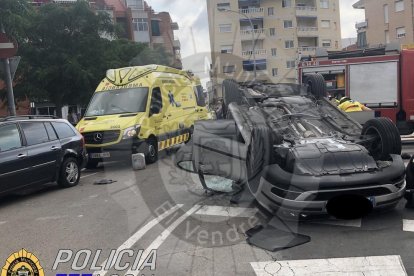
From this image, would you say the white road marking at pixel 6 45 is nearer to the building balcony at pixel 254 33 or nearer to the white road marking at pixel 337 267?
the white road marking at pixel 337 267

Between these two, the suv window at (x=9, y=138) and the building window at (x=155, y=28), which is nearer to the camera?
the suv window at (x=9, y=138)

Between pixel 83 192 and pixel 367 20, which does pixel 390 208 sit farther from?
pixel 367 20

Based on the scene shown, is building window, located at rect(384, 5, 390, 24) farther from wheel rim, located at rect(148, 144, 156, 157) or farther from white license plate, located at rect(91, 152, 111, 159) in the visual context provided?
white license plate, located at rect(91, 152, 111, 159)

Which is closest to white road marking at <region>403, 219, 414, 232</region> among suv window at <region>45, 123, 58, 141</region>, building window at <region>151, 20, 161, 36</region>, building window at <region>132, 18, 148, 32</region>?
suv window at <region>45, 123, 58, 141</region>

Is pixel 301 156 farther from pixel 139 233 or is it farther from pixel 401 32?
pixel 401 32

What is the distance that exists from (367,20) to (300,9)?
1236 centimetres

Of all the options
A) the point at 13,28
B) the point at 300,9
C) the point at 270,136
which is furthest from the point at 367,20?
the point at 270,136

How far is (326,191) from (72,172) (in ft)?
18.5

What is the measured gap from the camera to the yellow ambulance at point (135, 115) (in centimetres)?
1085

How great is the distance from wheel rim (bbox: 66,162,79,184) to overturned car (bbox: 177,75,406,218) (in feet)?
9.19

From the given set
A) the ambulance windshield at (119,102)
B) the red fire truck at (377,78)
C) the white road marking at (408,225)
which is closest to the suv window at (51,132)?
the ambulance windshield at (119,102)

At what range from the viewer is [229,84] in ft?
28.9

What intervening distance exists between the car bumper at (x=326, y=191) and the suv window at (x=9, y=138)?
15.0 feet

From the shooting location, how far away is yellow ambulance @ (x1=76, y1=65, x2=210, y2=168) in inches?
427
